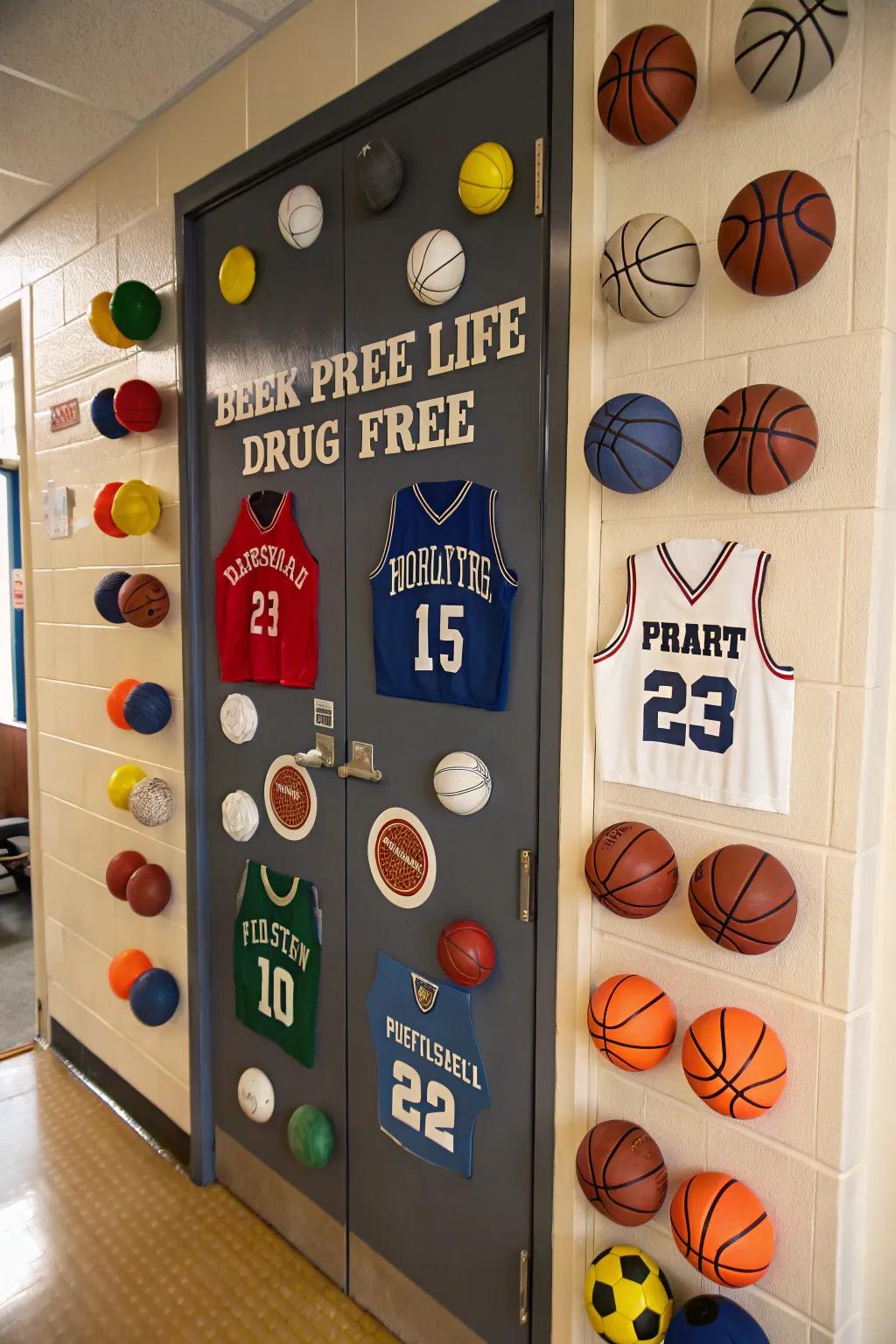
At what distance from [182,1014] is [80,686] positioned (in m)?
1.11

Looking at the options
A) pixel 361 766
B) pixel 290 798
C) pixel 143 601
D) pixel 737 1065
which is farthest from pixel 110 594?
pixel 737 1065

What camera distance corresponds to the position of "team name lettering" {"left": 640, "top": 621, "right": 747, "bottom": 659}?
122 centimetres

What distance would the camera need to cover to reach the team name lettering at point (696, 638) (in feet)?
3.99

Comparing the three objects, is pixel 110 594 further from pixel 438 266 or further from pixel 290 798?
pixel 438 266

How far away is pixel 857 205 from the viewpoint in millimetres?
1065

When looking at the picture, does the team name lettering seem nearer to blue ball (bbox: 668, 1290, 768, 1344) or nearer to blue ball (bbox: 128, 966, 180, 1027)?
blue ball (bbox: 668, 1290, 768, 1344)

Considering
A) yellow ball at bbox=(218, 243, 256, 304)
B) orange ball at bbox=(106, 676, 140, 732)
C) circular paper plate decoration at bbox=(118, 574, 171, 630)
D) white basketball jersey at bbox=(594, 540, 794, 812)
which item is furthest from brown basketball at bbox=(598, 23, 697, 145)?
orange ball at bbox=(106, 676, 140, 732)

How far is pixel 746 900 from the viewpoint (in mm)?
1128

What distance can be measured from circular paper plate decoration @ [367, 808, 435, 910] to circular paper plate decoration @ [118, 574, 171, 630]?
3.05ft

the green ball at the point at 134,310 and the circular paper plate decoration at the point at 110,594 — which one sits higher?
the green ball at the point at 134,310

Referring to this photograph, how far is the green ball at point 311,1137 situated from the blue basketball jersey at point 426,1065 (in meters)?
0.18

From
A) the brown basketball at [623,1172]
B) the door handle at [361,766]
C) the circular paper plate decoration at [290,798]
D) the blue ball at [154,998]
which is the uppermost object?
the door handle at [361,766]

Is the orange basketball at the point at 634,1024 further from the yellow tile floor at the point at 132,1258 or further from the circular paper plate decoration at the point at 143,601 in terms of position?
the circular paper plate decoration at the point at 143,601

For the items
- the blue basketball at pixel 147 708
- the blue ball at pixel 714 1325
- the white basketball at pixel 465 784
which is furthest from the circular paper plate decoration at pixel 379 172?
the blue ball at pixel 714 1325
